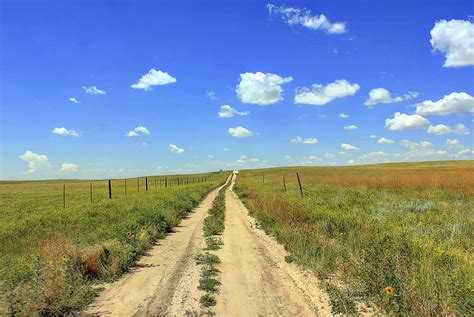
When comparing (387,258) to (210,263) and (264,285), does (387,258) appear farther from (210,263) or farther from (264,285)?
(210,263)

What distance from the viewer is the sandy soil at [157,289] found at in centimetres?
627

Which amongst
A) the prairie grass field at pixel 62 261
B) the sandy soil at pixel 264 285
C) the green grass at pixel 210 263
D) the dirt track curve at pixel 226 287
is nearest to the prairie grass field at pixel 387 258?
the sandy soil at pixel 264 285

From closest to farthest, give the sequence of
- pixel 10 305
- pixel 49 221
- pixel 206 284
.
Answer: pixel 10 305, pixel 206 284, pixel 49 221

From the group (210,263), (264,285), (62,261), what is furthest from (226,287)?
(62,261)

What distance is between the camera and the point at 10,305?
5719mm

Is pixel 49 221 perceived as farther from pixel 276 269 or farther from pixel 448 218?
pixel 448 218

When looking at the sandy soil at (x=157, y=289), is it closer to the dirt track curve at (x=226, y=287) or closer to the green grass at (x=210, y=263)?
the dirt track curve at (x=226, y=287)

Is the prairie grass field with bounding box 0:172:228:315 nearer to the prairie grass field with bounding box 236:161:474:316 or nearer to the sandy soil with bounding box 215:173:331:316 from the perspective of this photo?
the sandy soil with bounding box 215:173:331:316

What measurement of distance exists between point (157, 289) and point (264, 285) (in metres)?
2.17

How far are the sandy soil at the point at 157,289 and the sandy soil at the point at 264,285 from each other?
0.69 metres

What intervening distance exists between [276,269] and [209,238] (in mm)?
4560

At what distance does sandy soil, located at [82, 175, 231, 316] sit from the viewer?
20.6ft

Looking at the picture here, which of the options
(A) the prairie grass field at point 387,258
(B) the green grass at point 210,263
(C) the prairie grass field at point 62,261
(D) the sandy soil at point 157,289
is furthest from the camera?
(B) the green grass at point 210,263

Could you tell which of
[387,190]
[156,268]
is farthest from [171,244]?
[387,190]
